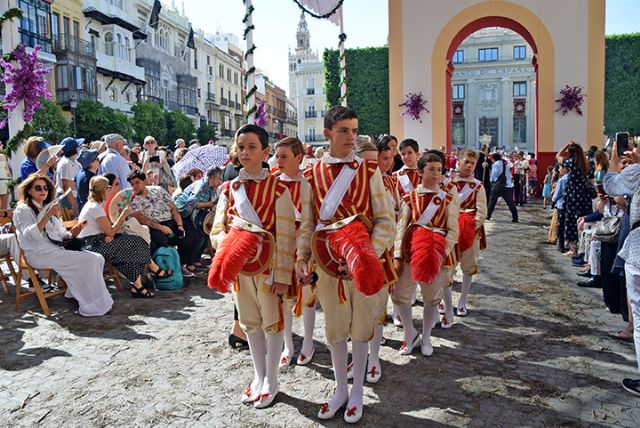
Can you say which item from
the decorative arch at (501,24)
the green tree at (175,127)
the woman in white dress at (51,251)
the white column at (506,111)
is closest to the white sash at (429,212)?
the woman in white dress at (51,251)

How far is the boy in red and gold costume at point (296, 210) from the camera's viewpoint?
3.79m

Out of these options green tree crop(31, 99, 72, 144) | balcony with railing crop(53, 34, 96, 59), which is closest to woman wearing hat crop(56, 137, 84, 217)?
green tree crop(31, 99, 72, 144)

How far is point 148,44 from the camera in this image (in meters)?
41.8

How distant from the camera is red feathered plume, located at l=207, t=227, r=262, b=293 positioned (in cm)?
344

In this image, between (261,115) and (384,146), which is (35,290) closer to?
(261,115)

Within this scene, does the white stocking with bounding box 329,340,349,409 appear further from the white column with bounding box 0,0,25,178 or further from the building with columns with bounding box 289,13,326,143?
the building with columns with bounding box 289,13,326,143

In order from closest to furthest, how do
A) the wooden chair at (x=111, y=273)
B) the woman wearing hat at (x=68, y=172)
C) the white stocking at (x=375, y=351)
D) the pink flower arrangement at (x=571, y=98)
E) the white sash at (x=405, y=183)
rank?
the white stocking at (x=375, y=351) < the white sash at (x=405, y=183) < the wooden chair at (x=111, y=273) < the woman wearing hat at (x=68, y=172) < the pink flower arrangement at (x=571, y=98)

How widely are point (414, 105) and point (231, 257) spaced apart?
12465 millimetres

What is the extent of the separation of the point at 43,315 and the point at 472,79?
181ft

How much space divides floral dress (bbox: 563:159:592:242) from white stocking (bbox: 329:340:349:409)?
22.0 ft

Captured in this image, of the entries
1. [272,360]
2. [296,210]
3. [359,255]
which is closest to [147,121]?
[296,210]

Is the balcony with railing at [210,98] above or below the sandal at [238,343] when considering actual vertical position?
above

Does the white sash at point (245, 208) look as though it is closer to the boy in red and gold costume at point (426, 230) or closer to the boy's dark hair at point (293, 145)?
the boy's dark hair at point (293, 145)

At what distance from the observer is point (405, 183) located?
5664mm
